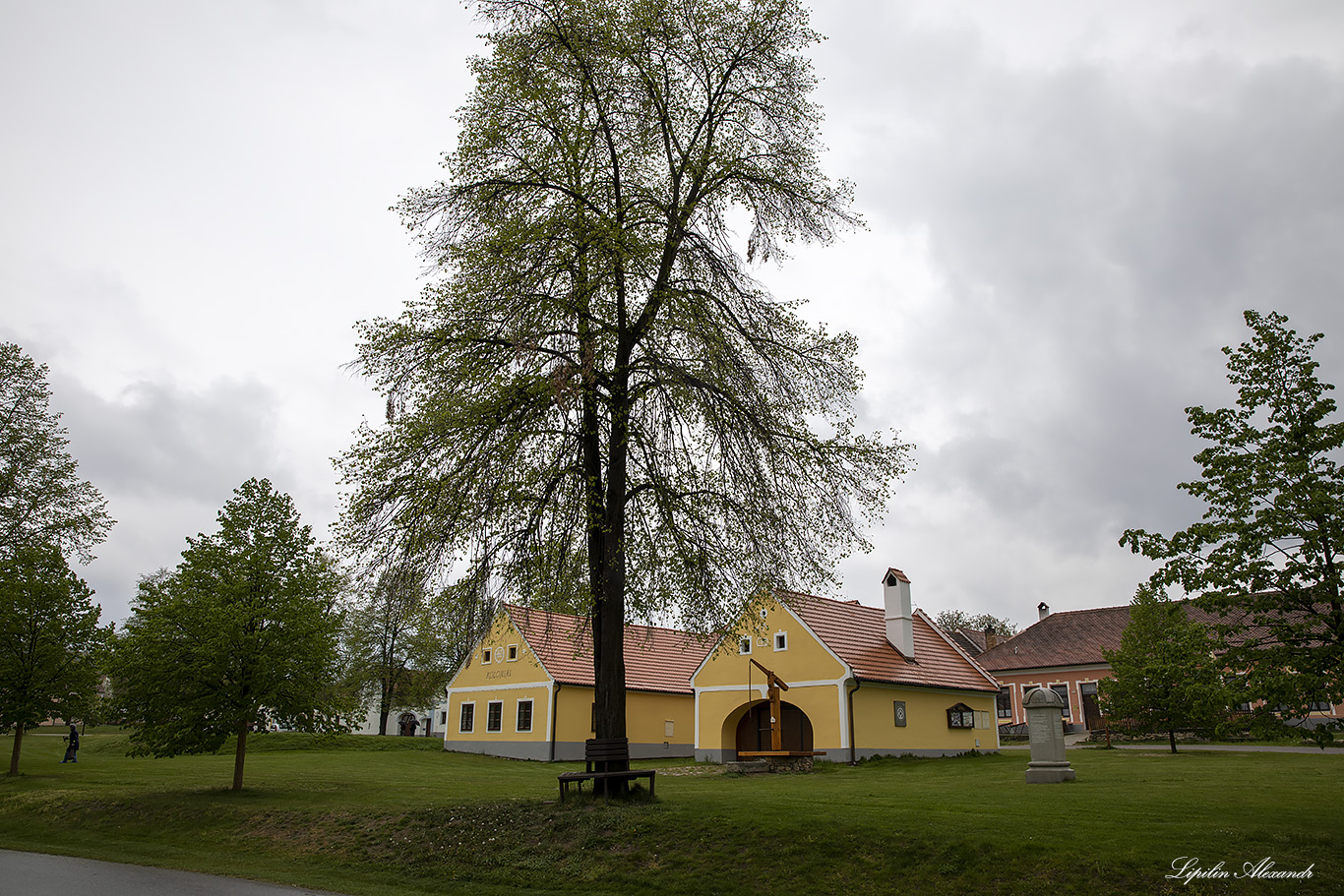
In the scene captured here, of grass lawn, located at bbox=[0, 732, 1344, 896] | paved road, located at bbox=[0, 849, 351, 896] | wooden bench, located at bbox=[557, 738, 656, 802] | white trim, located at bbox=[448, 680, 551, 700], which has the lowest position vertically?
paved road, located at bbox=[0, 849, 351, 896]

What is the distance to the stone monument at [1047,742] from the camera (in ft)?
55.4

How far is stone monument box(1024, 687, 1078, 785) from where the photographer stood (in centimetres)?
1689

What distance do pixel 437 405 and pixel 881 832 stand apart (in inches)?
364

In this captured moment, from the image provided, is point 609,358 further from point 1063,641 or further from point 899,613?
point 1063,641

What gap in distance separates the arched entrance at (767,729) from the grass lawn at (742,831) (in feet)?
25.4

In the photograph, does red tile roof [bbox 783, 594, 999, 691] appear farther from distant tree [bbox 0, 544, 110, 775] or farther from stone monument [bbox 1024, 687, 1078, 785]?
distant tree [bbox 0, 544, 110, 775]

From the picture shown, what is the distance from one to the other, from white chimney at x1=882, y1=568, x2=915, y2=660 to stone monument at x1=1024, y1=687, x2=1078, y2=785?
1399 cm

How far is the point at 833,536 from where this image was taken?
1485 centimetres

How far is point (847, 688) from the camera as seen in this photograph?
27.3m

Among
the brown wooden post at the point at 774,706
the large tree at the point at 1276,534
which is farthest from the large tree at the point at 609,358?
the brown wooden post at the point at 774,706

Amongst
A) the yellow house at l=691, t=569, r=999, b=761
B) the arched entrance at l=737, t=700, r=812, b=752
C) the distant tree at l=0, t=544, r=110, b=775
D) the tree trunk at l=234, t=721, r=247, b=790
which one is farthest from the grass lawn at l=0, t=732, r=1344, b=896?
the arched entrance at l=737, t=700, r=812, b=752

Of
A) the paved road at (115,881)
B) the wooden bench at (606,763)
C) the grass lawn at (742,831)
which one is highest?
the wooden bench at (606,763)

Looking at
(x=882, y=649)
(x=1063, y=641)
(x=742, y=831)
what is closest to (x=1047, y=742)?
(x=742, y=831)

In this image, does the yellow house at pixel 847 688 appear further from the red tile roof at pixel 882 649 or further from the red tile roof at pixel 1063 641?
the red tile roof at pixel 1063 641
